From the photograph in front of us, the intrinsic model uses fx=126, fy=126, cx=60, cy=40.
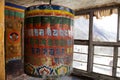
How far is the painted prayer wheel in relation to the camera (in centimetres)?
104

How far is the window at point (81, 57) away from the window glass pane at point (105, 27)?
0.44 meters

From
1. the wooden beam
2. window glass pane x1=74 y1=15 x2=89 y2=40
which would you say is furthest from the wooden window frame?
window glass pane x1=74 y1=15 x2=89 y2=40

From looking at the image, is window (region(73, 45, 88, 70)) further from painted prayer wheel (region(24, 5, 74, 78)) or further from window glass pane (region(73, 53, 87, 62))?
painted prayer wheel (region(24, 5, 74, 78))

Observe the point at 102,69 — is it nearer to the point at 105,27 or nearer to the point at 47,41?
the point at 105,27

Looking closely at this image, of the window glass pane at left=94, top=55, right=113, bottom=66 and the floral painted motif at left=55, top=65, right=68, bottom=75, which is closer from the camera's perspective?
A: the floral painted motif at left=55, top=65, right=68, bottom=75

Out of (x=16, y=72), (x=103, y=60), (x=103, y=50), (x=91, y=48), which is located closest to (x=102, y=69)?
(x=103, y=60)

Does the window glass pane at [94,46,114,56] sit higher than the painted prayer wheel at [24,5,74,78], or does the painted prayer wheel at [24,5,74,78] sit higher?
the painted prayer wheel at [24,5,74,78]

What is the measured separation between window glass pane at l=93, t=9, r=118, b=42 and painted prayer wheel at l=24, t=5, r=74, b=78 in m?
2.11

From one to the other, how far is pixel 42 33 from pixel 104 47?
2.30 meters

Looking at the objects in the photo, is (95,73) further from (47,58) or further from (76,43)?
(47,58)

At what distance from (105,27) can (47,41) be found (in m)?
2.36

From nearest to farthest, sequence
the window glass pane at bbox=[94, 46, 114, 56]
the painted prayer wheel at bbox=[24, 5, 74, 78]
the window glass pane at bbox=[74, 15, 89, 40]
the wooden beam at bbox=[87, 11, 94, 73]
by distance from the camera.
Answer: the painted prayer wheel at bbox=[24, 5, 74, 78]
the window glass pane at bbox=[94, 46, 114, 56]
the wooden beam at bbox=[87, 11, 94, 73]
the window glass pane at bbox=[74, 15, 89, 40]

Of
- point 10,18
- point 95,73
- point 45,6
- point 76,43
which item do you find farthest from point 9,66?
point 45,6

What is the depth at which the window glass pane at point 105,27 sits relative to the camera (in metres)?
2.87
